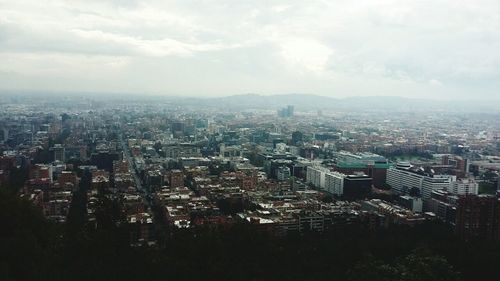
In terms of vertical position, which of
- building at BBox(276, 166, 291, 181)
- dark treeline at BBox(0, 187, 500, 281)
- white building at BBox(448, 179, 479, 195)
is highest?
dark treeline at BBox(0, 187, 500, 281)

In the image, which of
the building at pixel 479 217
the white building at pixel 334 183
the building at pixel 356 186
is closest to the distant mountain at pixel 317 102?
the white building at pixel 334 183

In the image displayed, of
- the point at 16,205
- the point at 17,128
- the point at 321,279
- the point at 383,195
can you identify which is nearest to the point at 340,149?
the point at 383,195

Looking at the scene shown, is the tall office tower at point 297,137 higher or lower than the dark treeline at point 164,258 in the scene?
lower

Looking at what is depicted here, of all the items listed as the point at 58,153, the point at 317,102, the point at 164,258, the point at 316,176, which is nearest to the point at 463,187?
the point at 316,176

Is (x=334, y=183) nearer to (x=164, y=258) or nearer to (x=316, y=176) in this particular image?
(x=316, y=176)

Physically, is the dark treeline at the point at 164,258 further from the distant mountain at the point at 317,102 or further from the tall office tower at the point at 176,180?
the distant mountain at the point at 317,102

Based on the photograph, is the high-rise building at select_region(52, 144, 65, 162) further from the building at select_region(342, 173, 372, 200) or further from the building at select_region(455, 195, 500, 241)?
the building at select_region(455, 195, 500, 241)

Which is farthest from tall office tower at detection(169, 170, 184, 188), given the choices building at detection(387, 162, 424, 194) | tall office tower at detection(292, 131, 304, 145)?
tall office tower at detection(292, 131, 304, 145)

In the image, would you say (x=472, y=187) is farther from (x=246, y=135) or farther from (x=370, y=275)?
(x=246, y=135)
